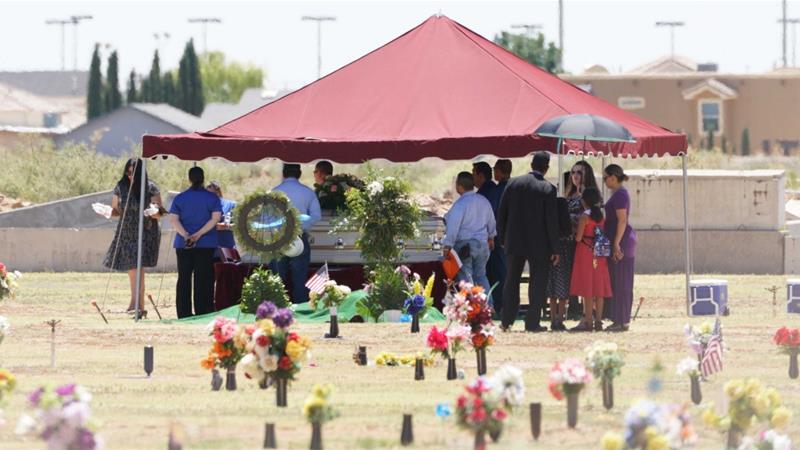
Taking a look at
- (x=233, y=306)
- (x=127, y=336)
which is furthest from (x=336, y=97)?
(x=127, y=336)

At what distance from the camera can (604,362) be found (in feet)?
41.9

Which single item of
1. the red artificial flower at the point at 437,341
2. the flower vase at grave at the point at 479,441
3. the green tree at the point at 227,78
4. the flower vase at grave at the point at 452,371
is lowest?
the flower vase at grave at the point at 479,441

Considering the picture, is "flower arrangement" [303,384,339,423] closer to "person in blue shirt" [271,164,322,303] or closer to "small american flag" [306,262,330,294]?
"small american flag" [306,262,330,294]

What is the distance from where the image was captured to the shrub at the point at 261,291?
68.4 ft

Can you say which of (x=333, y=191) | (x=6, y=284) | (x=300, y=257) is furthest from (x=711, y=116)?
(x=6, y=284)

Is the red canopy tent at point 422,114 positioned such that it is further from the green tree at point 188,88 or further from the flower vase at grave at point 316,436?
the green tree at point 188,88

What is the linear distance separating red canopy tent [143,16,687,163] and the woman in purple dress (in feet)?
6.23

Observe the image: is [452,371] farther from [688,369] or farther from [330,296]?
[330,296]

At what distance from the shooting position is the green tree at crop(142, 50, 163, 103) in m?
113

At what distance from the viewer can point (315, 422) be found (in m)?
11.0

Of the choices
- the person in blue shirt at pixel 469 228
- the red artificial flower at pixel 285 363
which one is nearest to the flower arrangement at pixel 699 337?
the red artificial flower at pixel 285 363

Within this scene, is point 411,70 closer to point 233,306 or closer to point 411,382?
point 233,306

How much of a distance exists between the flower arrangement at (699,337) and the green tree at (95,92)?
96276 millimetres

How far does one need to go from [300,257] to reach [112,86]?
90188 mm
